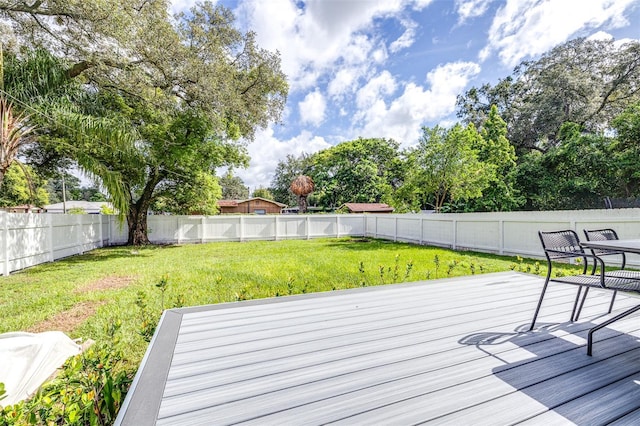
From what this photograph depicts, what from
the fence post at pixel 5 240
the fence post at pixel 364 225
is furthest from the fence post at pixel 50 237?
the fence post at pixel 364 225

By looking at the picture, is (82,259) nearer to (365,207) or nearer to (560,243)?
(560,243)

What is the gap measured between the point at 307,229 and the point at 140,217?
6881 mm

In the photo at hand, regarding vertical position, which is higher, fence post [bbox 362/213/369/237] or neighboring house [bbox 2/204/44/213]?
neighboring house [bbox 2/204/44/213]

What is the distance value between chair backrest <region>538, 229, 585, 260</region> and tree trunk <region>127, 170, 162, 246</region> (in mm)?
12006

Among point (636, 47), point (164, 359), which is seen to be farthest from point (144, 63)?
point (636, 47)

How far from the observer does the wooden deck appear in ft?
4.07

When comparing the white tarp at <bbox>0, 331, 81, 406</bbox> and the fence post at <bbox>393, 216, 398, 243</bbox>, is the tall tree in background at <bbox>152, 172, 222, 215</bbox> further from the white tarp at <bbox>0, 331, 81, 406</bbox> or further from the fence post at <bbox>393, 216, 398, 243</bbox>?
the white tarp at <bbox>0, 331, 81, 406</bbox>

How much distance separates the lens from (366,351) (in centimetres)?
181

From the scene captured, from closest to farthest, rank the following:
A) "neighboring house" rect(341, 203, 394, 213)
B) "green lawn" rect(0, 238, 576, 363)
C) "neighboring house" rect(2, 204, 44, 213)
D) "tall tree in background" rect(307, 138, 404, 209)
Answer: "green lawn" rect(0, 238, 576, 363), "neighboring house" rect(2, 204, 44, 213), "neighboring house" rect(341, 203, 394, 213), "tall tree in background" rect(307, 138, 404, 209)

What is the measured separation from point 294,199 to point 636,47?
3126 cm

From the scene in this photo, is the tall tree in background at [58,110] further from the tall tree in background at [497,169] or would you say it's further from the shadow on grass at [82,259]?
the tall tree in background at [497,169]

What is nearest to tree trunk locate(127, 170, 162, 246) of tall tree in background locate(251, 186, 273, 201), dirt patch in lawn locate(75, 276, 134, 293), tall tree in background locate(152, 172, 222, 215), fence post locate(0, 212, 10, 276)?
tall tree in background locate(152, 172, 222, 215)

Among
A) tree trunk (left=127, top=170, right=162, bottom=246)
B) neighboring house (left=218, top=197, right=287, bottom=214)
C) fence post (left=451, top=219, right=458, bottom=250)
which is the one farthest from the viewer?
neighboring house (left=218, top=197, right=287, bottom=214)

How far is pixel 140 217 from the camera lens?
11.6m
